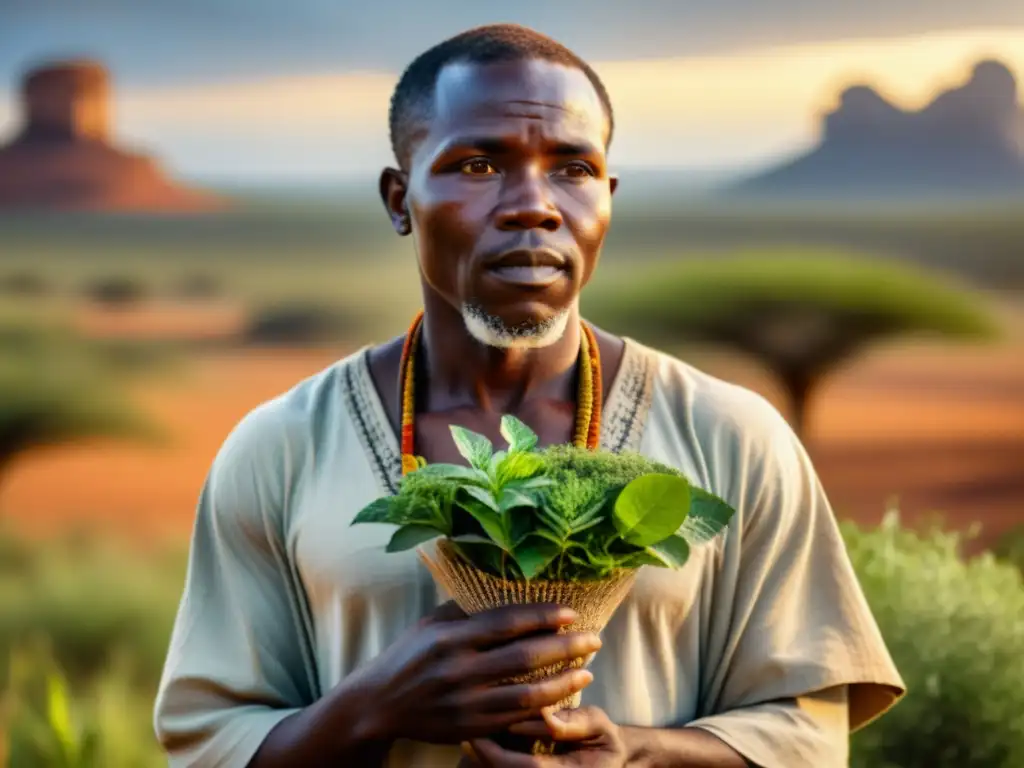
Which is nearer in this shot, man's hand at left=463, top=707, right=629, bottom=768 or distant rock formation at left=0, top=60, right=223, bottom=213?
man's hand at left=463, top=707, right=629, bottom=768

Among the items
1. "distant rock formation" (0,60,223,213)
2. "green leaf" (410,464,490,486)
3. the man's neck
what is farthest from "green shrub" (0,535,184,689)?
"green leaf" (410,464,490,486)

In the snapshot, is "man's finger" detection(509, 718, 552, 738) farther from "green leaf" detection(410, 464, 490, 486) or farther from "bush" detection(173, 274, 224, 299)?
"bush" detection(173, 274, 224, 299)

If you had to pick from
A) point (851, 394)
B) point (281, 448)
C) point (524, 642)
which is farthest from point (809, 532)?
point (851, 394)

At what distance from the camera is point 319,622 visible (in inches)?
108

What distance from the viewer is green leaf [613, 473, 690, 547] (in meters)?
2.24

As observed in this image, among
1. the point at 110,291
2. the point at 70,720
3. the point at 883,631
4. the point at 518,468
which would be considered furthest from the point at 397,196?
the point at 110,291

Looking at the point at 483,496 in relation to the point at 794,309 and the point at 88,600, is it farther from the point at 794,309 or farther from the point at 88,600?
the point at 88,600

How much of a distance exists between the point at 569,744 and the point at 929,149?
13.4 feet

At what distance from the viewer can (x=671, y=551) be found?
2.31 metres

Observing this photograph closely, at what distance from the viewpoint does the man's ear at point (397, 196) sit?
284cm

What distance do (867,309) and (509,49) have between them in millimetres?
3533

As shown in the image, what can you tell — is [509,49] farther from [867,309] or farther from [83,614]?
[83,614]

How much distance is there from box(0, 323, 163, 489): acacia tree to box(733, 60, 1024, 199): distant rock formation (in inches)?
94.8

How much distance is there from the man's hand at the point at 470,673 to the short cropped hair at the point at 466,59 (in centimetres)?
77
